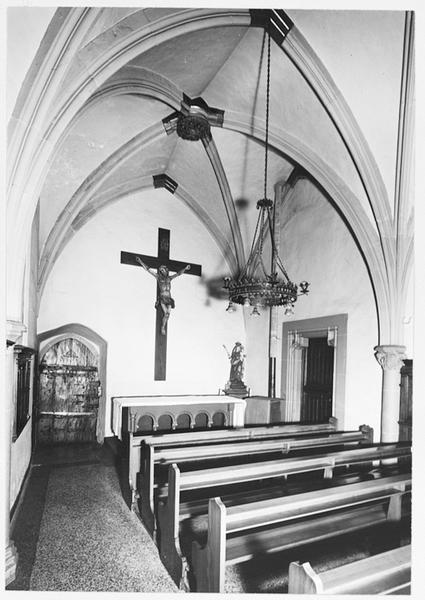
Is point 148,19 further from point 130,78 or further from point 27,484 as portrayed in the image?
point 27,484

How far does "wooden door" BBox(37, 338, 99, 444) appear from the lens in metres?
7.53

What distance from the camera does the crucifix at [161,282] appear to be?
8.73 meters

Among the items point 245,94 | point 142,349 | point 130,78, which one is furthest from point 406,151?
point 142,349

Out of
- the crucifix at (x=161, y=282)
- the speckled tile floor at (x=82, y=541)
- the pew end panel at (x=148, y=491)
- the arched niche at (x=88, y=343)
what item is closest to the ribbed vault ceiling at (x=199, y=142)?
the crucifix at (x=161, y=282)

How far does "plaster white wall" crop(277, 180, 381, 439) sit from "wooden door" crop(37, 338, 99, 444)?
14.1ft

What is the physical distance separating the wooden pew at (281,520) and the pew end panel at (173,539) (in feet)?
0.71

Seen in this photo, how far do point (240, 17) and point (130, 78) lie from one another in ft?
5.71

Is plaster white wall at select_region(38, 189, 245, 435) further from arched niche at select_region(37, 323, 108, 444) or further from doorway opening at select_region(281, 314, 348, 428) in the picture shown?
doorway opening at select_region(281, 314, 348, 428)

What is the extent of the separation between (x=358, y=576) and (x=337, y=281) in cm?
597

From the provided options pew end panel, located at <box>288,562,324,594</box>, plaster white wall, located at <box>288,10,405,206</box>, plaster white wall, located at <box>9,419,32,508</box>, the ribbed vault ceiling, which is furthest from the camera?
the ribbed vault ceiling

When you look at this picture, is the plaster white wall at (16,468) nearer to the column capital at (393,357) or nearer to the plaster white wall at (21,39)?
the plaster white wall at (21,39)

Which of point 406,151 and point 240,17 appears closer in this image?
point 240,17

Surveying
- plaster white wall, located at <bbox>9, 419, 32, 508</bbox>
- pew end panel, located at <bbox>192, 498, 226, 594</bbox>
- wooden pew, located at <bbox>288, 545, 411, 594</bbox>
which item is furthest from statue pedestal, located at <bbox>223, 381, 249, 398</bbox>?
wooden pew, located at <bbox>288, 545, 411, 594</bbox>

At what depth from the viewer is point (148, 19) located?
4.26m
